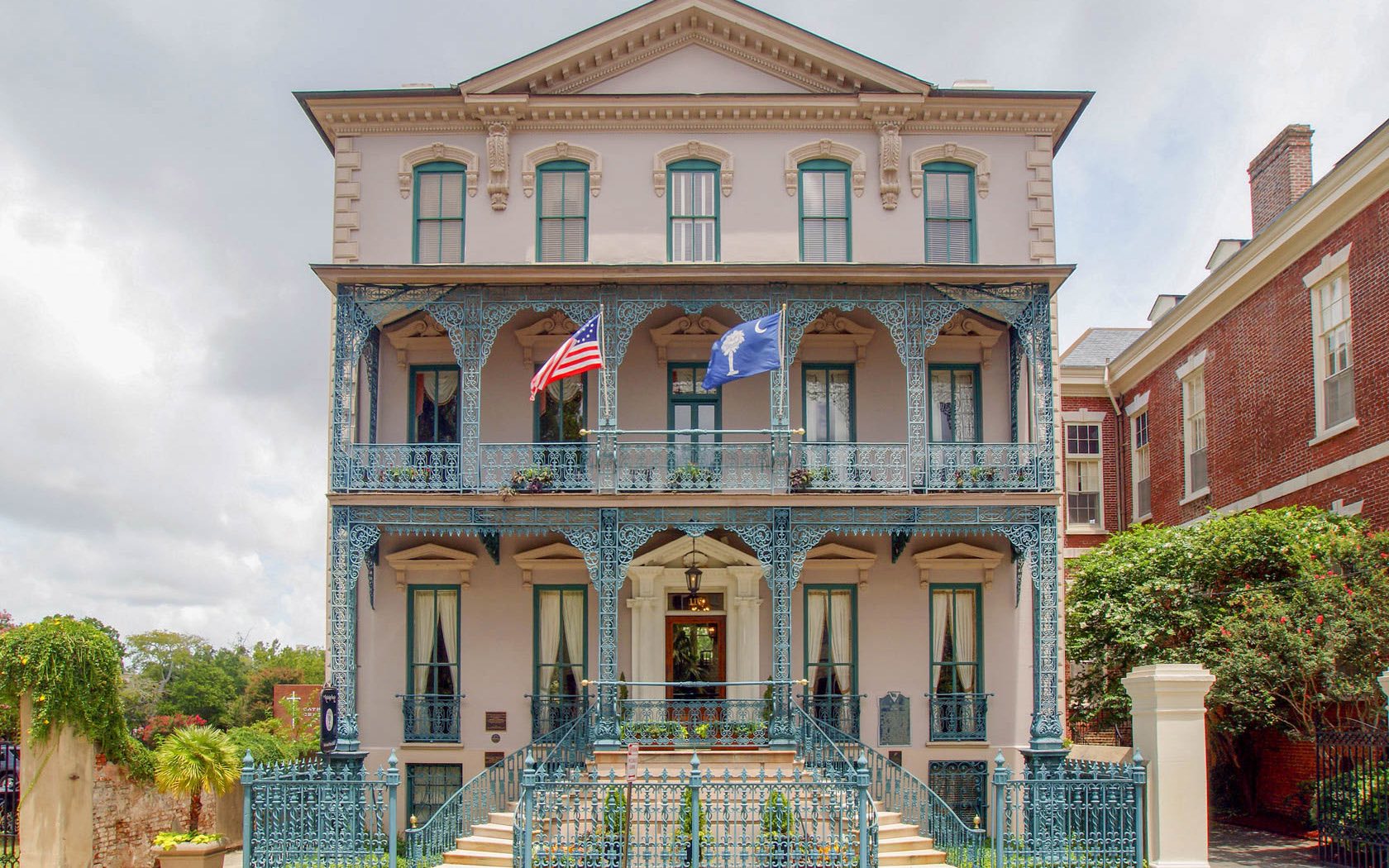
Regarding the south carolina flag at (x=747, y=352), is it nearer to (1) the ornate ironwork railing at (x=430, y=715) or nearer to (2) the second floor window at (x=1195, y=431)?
(1) the ornate ironwork railing at (x=430, y=715)

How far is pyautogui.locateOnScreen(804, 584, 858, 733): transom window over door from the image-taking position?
70.7 feet

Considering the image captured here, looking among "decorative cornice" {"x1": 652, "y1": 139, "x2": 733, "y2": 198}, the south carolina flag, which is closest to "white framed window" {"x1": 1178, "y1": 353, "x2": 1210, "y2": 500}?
"decorative cornice" {"x1": 652, "y1": 139, "x2": 733, "y2": 198}

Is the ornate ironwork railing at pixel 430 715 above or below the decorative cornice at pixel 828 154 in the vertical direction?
below

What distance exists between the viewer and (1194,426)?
28406 mm

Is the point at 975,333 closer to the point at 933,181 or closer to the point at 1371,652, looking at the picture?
the point at 933,181

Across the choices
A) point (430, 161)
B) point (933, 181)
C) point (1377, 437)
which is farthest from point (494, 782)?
point (1377, 437)

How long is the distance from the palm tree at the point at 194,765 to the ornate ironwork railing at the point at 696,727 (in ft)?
20.2

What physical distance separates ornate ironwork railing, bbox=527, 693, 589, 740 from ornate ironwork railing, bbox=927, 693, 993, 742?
5.96 meters

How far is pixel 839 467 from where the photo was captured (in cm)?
2050

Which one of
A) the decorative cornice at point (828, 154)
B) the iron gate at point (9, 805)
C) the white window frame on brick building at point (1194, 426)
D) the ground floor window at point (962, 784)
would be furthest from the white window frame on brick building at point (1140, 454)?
the iron gate at point (9, 805)

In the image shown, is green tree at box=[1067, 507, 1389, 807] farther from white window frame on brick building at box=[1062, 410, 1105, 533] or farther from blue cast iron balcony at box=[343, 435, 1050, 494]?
white window frame on brick building at box=[1062, 410, 1105, 533]

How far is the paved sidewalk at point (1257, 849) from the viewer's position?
730 inches

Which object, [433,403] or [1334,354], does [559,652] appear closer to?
[433,403]

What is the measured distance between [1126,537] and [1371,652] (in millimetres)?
5861
